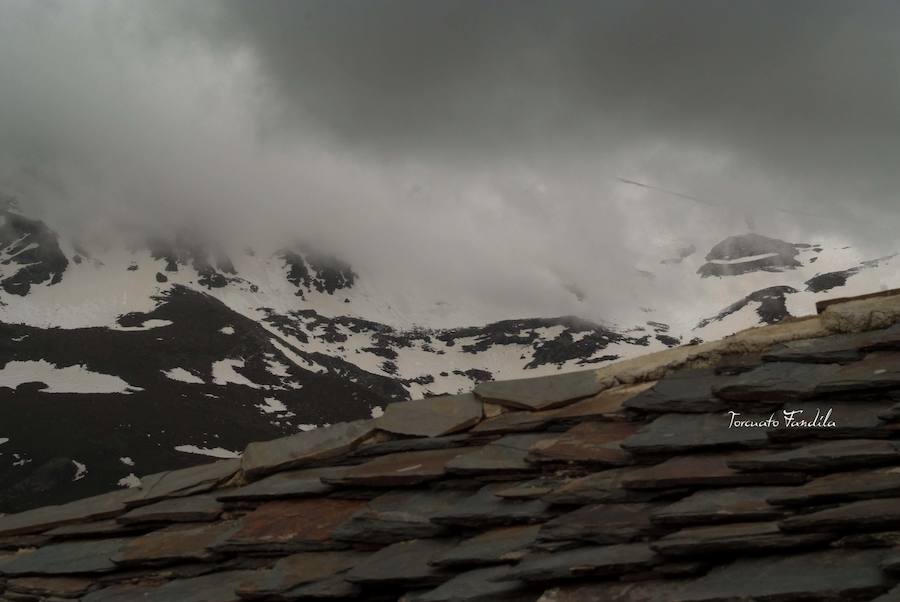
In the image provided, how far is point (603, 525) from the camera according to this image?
5188mm

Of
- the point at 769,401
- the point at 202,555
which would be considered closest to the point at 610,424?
the point at 769,401

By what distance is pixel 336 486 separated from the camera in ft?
22.9

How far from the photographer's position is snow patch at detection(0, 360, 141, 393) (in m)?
121

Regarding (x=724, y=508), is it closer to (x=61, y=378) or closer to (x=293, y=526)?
(x=293, y=526)

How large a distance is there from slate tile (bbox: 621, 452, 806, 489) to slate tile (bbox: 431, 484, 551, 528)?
2.18 ft

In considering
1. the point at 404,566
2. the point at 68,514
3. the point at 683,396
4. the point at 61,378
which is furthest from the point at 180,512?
the point at 61,378

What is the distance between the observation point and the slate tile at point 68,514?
8.06m

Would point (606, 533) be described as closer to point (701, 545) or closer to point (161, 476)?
point (701, 545)

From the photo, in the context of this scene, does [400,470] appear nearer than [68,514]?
Yes

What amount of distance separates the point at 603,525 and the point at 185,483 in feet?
15.6

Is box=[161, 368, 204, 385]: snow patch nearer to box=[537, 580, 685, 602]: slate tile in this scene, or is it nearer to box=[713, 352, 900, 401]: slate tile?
box=[713, 352, 900, 401]: slate tile

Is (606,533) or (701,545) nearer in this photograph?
(701,545)

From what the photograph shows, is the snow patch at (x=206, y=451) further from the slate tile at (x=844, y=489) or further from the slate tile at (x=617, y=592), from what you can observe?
the slate tile at (x=844, y=489)

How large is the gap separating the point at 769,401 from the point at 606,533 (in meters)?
1.78
